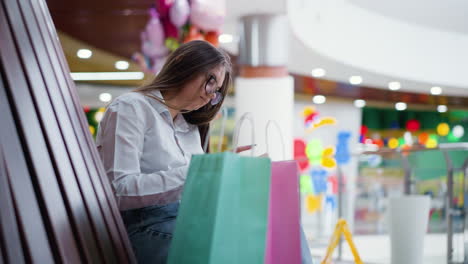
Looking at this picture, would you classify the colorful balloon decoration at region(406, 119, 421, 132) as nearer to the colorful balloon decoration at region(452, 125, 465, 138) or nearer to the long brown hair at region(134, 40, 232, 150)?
the colorful balloon decoration at region(452, 125, 465, 138)

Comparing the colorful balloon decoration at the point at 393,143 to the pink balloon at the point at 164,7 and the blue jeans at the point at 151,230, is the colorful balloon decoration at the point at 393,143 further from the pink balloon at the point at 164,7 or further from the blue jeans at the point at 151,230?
the blue jeans at the point at 151,230

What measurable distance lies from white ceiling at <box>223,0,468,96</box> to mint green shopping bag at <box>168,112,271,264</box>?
587cm

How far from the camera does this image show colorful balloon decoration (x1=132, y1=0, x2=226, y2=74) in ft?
14.1

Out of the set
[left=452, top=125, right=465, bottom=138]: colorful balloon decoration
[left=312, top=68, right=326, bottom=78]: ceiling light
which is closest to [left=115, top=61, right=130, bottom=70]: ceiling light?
[left=312, top=68, right=326, bottom=78]: ceiling light

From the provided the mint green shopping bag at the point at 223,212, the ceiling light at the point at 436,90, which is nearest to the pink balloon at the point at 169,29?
the mint green shopping bag at the point at 223,212

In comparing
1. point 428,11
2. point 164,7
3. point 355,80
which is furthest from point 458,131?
point 164,7

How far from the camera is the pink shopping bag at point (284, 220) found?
1.38 m

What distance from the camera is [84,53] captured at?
7898 millimetres

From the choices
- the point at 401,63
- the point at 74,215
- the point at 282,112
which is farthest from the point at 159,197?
the point at 401,63

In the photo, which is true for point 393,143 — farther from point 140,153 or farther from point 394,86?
point 140,153

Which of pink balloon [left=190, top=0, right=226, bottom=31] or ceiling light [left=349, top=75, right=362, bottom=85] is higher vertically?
ceiling light [left=349, top=75, right=362, bottom=85]

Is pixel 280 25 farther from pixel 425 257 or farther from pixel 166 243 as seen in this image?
pixel 166 243

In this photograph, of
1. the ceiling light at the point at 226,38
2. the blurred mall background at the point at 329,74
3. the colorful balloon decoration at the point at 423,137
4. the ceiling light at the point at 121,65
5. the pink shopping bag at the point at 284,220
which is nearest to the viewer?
the pink shopping bag at the point at 284,220

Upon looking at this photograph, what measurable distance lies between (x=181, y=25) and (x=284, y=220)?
10.5ft
